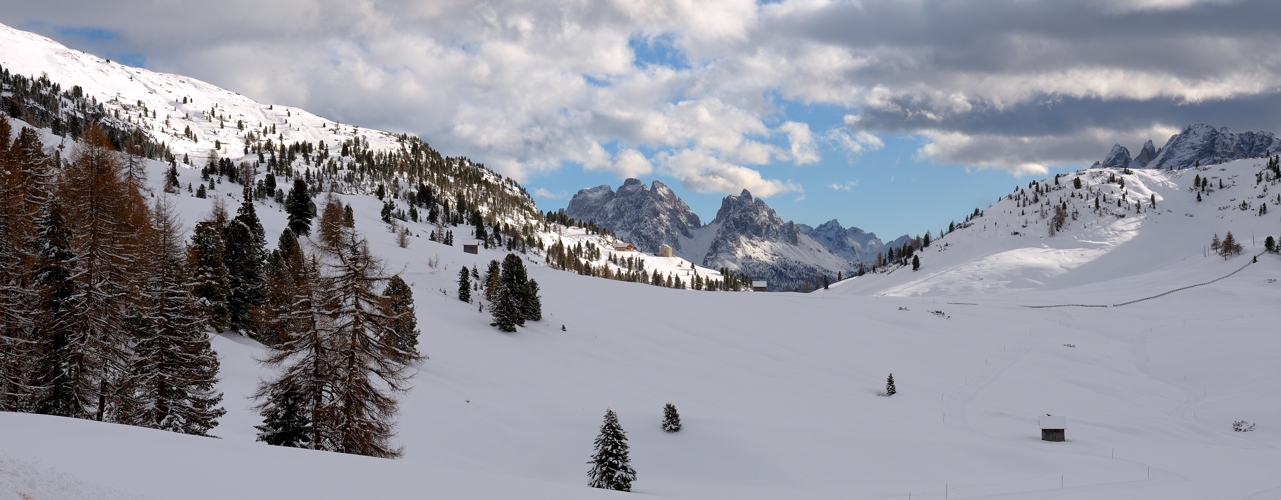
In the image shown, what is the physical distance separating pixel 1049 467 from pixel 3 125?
46.0m

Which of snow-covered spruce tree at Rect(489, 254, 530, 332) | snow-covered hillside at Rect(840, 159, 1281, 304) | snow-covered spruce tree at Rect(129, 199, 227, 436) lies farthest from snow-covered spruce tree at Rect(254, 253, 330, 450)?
snow-covered hillside at Rect(840, 159, 1281, 304)

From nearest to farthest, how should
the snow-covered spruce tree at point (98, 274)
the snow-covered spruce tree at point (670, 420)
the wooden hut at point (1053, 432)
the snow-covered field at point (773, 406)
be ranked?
the snow-covered field at point (773, 406) < the snow-covered spruce tree at point (98, 274) < the snow-covered spruce tree at point (670, 420) < the wooden hut at point (1053, 432)

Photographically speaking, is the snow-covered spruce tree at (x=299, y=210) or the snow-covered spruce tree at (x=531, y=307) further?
the snow-covered spruce tree at (x=299, y=210)

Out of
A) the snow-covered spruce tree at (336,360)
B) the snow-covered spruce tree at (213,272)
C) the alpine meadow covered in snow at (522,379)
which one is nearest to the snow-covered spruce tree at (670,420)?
the alpine meadow covered in snow at (522,379)

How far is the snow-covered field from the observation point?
41.8 ft

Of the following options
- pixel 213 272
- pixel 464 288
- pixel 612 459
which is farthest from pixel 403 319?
pixel 464 288

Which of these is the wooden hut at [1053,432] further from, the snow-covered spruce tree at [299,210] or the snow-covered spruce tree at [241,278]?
the snow-covered spruce tree at [299,210]

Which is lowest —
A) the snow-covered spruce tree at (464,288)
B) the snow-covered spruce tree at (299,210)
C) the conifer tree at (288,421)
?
the conifer tree at (288,421)

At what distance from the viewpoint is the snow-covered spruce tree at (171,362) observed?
1988 cm

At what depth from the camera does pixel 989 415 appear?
1635 inches

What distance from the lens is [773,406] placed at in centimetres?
4066

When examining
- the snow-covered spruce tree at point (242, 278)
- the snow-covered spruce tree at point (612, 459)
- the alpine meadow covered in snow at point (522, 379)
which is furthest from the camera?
the snow-covered spruce tree at point (242, 278)

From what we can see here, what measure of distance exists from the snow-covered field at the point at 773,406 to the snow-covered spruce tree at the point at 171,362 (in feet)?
5.95

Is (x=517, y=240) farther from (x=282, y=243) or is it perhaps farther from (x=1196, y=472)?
(x=1196, y=472)
